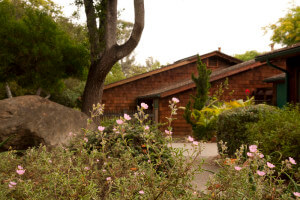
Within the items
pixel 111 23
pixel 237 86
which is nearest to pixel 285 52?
pixel 111 23

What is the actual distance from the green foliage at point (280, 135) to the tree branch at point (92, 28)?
6.97 meters

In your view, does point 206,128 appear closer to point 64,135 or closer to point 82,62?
point 82,62

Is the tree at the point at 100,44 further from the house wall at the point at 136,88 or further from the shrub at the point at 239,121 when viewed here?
the house wall at the point at 136,88

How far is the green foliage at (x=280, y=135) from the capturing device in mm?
5887

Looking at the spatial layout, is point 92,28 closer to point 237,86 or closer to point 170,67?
point 237,86

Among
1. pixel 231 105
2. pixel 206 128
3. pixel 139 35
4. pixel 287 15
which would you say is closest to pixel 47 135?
pixel 139 35

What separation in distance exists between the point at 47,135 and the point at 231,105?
8.26 metres

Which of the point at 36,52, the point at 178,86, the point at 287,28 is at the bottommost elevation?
the point at 178,86

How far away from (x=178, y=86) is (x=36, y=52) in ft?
29.7

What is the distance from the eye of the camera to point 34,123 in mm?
6711

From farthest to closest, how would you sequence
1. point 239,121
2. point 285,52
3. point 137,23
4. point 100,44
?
point 100,44, point 137,23, point 285,52, point 239,121

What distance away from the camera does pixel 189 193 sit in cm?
229

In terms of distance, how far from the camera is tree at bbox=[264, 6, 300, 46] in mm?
33969

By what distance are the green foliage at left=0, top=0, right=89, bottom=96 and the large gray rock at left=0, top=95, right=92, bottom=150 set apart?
237 inches
